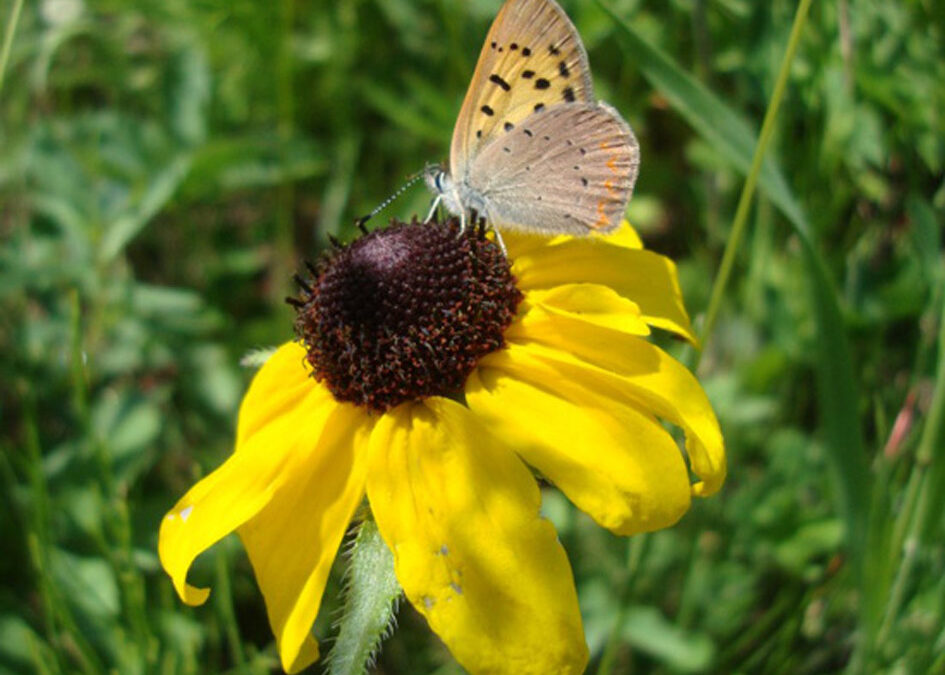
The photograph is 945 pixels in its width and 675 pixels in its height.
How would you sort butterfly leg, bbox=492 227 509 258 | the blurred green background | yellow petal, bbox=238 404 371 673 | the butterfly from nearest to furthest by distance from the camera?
yellow petal, bbox=238 404 371 673
the butterfly
butterfly leg, bbox=492 227 509 258
the blurred green background

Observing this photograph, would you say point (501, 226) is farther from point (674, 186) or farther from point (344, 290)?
point (674, 186)

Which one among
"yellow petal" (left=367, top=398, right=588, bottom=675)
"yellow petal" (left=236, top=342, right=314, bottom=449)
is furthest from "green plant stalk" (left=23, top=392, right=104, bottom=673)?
"yellow petal" (left=367, top=398, right=588, bottom=675)

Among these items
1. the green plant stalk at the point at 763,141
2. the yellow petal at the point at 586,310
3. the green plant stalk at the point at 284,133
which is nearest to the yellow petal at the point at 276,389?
the yellow petal at the point at 586,310

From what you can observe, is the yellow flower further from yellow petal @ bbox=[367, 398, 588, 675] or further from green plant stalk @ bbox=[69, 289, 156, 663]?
green plant stalk @ bbox=[69, 289, 156, 663]

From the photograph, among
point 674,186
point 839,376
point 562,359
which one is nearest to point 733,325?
point 674,186

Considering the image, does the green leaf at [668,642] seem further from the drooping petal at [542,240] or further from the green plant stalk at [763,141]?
the drooping petal at [542,240]

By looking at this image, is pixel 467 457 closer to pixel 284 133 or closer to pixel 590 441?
pixel 590 441

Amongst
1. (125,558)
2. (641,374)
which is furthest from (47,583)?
(641,374)
